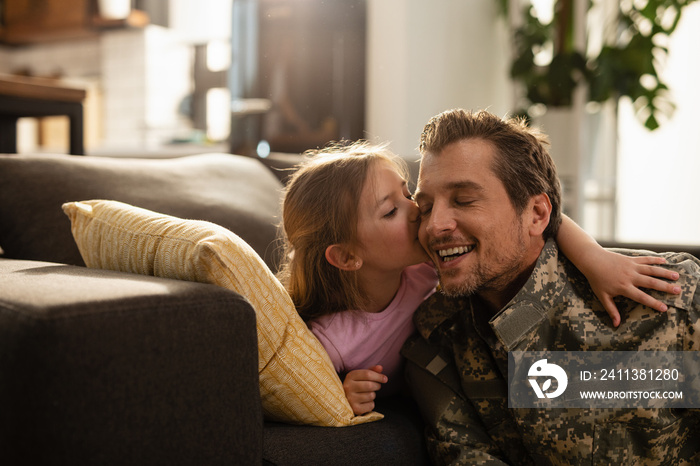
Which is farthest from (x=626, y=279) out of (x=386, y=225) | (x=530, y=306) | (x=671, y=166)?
(x=671, y=166)

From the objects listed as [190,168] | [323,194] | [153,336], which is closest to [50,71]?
[190,168]

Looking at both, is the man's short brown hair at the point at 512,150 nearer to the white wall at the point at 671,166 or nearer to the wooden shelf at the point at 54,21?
the white wall at the point at 671,166

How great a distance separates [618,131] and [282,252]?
3.19 meters

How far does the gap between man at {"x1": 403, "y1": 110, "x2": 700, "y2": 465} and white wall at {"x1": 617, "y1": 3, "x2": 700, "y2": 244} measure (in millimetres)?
3221

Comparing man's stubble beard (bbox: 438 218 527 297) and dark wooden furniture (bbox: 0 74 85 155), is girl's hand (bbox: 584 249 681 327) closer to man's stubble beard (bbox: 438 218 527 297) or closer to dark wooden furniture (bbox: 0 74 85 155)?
man's stubble beard (bbox: 438 218 527 297)

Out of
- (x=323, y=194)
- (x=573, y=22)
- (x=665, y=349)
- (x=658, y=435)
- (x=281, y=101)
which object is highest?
(x=573, y=22)

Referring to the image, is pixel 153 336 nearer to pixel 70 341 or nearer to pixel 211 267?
pixel 70 341

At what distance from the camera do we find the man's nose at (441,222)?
1.17m

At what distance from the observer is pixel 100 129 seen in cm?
546

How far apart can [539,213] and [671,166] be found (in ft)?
11.1

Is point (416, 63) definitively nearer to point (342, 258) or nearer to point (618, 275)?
point (342, 258)

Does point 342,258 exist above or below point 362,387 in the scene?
above

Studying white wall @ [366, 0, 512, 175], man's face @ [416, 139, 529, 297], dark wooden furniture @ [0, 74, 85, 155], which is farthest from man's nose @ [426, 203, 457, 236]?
white wall @ [366, 0, 512, 175]

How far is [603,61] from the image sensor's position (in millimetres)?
3672
